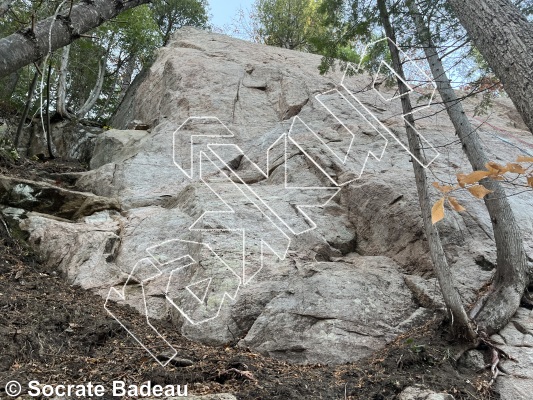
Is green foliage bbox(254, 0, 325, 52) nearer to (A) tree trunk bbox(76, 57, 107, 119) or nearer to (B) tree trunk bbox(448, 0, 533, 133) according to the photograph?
(A) tree trunk bbox(76, 57, 107, 119)

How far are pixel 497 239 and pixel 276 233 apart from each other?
298cm

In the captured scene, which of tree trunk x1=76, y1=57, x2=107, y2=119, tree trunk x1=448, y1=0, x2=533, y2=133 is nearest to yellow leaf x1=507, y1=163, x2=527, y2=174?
tree trunk x1=448, y1=0, x2=533, y2=133

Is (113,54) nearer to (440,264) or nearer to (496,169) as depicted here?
(440,264)

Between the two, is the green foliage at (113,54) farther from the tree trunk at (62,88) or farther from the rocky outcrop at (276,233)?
the rocky outcrop at (276,233)

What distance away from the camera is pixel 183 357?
4852mm

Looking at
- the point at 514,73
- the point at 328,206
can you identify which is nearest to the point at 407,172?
the point at 328,206

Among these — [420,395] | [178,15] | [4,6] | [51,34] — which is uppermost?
[178,15]

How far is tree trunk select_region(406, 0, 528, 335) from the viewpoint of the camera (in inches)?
230

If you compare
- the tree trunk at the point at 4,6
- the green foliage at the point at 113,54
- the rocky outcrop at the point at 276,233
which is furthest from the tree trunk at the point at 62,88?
the tree trunk at the point at 4,6

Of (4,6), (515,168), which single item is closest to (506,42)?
(515,168)

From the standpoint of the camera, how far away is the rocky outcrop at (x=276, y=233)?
18.9 feet

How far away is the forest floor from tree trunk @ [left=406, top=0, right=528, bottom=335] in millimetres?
754

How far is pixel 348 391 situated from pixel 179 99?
28.0 ft

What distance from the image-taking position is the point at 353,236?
7.55 metres
